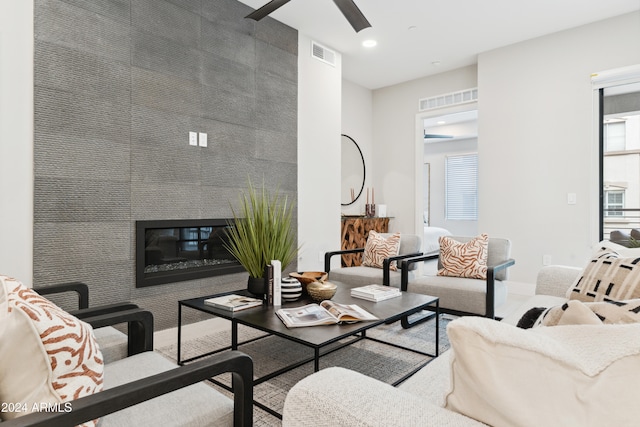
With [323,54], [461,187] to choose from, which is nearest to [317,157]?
[323,54]

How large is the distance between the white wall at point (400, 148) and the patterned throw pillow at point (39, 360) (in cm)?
501

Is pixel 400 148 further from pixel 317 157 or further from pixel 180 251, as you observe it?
pixel 180 251

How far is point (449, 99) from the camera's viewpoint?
5160 millimetres

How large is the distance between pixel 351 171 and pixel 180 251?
316cm

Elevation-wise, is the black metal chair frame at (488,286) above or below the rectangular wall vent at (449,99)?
below

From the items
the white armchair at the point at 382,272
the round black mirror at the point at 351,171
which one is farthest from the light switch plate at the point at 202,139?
the round black mirror at the point at 351,171

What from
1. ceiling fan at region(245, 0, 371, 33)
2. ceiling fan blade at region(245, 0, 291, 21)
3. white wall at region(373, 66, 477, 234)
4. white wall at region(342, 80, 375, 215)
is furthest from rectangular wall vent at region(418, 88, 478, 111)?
ceiling fan blade at region(245, 0, 291, 21)

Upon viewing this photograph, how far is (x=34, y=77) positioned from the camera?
2.35 meters

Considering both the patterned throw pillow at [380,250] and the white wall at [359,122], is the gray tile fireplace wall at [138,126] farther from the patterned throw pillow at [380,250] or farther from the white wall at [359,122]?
the white wall at [359,122]

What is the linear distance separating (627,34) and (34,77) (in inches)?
199

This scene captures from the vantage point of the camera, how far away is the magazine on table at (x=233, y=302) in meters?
2.13

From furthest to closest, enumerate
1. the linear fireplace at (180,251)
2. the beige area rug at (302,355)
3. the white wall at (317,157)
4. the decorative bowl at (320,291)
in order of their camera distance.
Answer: the white wall at (317,157), the linear fireplace at (180,251), the decorative bowl at (320,291), the beige area rug at (302,355)

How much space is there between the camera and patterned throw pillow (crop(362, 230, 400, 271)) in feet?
12.2

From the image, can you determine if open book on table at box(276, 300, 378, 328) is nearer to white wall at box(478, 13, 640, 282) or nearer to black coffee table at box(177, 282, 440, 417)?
black coffee table at box(177, 282, 440, 417)
